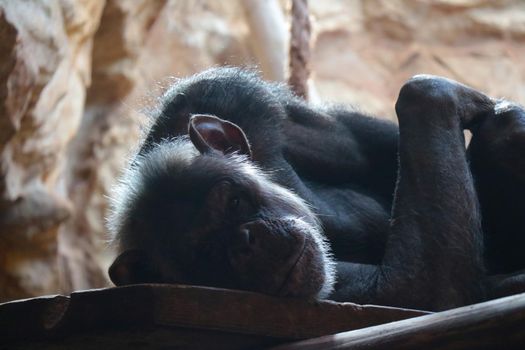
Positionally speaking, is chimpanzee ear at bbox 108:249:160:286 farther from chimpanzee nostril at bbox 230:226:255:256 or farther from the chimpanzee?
chimpanzee nostril at bbox 230:226:255:256

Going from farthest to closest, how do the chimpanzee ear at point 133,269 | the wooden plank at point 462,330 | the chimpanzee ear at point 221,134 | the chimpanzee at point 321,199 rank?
the chimpanzee ear at point 221,134
the chimpanzee ear at point 133,269
the chimpanzee at point 321,199
the wooden plank at point 462,330

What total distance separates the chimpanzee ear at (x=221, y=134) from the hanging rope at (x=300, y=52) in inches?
63.5

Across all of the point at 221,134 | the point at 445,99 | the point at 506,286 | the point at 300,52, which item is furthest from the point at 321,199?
the point at 300,52

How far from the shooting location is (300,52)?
536 centimetres

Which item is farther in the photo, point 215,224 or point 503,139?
point 503,139

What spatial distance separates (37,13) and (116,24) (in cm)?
277

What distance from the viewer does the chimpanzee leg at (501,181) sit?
3.63 meters

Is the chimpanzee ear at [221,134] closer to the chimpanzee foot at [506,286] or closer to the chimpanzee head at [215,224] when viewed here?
the chimpanzee head at [215,224]

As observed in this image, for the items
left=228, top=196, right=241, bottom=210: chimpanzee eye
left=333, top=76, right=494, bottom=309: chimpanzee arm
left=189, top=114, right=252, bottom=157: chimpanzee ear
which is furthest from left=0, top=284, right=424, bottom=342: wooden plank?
left=189, top=114, right=252, bottom=157: chimpanzee ear

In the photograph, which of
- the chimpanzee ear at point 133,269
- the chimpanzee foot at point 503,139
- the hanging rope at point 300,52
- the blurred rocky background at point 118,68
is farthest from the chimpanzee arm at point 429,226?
the hanging rope at point 300,52

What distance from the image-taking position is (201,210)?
10.3 feet

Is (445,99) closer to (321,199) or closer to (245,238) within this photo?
(321,199)

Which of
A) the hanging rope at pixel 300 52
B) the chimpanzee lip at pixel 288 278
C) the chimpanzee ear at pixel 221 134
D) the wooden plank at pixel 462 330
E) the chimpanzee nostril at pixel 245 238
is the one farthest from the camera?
the hanging rope at pixel 300 52

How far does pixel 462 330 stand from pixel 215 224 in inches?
40.7
